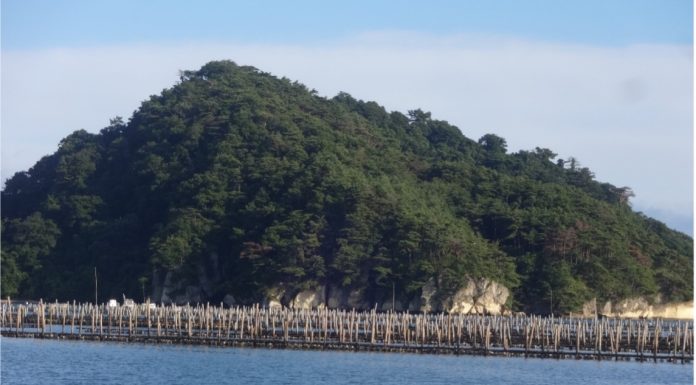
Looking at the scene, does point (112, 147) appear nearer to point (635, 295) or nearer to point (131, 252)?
point (131, 252)

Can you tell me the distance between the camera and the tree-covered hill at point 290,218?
9281 cm

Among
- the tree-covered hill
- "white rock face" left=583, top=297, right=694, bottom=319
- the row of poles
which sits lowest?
"white rock face" left=583, top=297, right=694, bottom=319

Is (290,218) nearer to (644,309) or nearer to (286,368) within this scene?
(644,309)

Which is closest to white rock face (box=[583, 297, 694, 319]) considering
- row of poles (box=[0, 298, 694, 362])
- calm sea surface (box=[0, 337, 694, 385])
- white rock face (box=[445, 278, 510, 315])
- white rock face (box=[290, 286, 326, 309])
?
white rock face (box=[445, 278, 510, 315])

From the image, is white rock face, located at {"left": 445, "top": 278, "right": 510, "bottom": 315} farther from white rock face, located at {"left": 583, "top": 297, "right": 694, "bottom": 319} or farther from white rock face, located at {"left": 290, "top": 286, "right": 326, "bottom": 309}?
white rock face, located at {"left": 290, "top": 286, "right": 326, "bottom": 309}

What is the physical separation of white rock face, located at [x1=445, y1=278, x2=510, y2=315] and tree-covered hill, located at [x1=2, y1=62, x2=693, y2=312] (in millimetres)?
556

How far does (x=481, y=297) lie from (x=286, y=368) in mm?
35701

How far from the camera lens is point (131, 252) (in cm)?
10338

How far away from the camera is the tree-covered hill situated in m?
92.8

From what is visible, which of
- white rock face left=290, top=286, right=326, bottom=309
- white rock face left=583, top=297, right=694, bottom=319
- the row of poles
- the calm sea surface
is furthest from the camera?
white rock face left=583, top=297, right=694, bottom=319

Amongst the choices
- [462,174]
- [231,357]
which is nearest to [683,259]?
[462,174]

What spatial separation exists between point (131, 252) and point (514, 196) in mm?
27125

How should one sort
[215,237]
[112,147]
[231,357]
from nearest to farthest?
[231,357] → [215,237] → [112,147]

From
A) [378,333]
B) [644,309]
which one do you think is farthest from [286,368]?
[644,309]
